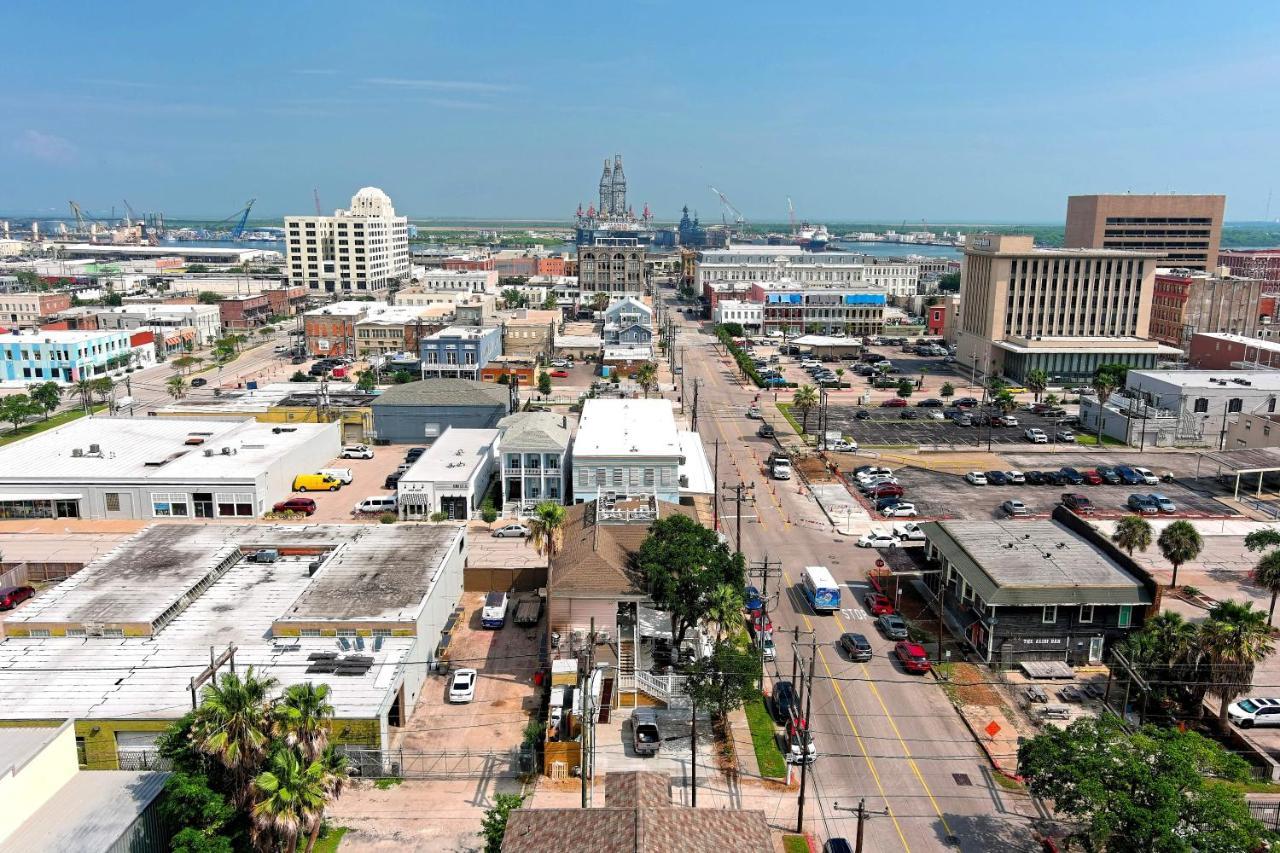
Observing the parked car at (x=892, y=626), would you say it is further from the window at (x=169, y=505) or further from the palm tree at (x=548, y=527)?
the window at (x=169, y=505)

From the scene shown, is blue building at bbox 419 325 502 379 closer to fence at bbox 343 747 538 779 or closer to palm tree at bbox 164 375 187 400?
palm tree at bbox 164 375 187 400

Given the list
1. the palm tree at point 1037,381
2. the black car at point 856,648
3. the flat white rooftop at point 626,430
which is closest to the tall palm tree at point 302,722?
the black car at point 856,648

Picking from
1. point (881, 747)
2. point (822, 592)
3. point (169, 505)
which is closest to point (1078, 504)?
point (822, 592)

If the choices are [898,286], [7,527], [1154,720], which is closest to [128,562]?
[7,527]

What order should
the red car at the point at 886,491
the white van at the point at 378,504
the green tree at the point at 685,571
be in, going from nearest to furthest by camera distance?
the green tree at the point at 685,571 → the white van at the point at 378,504 → the red car at the point at 886,491

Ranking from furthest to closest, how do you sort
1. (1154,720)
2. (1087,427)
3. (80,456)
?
(1087,427) < (80,456) < (1154,720)

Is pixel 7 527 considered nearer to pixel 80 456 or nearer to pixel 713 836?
pixel 80 456
